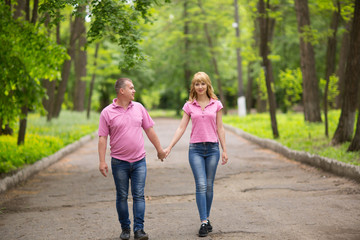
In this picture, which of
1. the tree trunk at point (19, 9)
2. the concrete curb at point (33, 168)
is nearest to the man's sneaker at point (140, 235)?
A: the concrete curb at point (33, 168)

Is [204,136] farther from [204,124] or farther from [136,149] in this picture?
[136,149]

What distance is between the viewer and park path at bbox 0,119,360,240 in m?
5.82

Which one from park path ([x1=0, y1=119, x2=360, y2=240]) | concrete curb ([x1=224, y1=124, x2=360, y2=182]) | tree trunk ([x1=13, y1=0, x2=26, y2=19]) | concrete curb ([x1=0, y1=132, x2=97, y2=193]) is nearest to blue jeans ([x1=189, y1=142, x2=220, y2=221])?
park path ([x1=0, y1=119, x2=360, y2=240])

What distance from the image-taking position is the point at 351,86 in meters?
12.4

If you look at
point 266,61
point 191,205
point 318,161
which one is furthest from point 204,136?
point 266,61

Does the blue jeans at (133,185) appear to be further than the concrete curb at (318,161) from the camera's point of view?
No

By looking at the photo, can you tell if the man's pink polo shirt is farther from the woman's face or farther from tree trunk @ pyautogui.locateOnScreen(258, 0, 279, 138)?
tree trunk @ pyautogui.locateOnScreen(258, 0, 279, 138)

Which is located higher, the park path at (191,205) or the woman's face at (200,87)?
the woman's face at (200,87)

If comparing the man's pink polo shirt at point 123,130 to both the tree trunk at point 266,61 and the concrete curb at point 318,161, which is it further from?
the tree trunk at point 266,61

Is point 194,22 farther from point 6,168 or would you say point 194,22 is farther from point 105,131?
point 105,131

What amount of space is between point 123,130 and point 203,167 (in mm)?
1059

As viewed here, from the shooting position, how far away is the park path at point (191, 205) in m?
5.82

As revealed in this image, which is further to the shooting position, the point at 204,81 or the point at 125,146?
the point at 204,81

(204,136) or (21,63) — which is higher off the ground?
(21,63)
